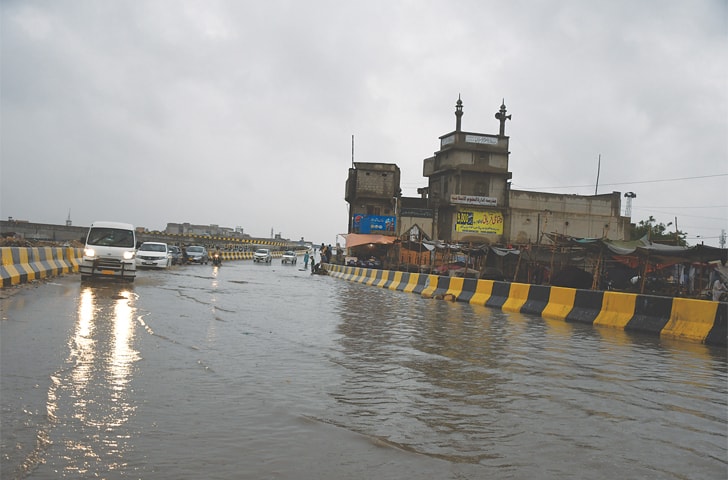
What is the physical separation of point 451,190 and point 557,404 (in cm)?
5766

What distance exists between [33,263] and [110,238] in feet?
7.76

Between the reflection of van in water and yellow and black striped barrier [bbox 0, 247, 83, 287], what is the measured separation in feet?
4.42

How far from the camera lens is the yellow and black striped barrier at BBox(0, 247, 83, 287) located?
1589 cm

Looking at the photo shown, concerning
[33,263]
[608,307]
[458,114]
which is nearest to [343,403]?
[608,307]

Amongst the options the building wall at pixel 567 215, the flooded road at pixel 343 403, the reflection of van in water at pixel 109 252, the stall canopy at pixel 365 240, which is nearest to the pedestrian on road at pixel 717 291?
the flooded road at pixel 343 403

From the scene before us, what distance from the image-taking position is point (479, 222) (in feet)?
201

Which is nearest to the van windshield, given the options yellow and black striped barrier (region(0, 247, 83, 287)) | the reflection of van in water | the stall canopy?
the reflection of van in water

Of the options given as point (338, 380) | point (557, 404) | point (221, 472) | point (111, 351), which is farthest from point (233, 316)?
point (221, 472)

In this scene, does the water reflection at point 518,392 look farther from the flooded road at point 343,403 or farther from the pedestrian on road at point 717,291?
the pedestrian on road at point 717,291

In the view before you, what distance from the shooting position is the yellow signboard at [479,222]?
61.1 meters

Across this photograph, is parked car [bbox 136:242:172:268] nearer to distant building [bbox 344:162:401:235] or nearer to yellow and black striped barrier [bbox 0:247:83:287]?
yellow and black striped barrier [bbox 0:247:83:287]

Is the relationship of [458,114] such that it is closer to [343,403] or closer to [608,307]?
[608,307]

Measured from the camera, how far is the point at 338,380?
5918 mm

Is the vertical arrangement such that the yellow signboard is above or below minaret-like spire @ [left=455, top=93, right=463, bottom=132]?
below
